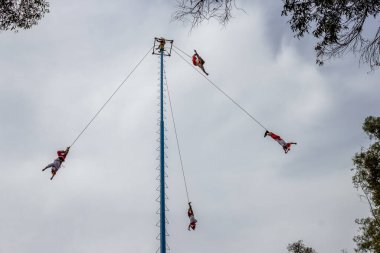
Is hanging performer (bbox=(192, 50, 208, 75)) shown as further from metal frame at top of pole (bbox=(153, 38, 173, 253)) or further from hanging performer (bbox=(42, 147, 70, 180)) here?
hanging performer (bbox=(42, 147, 70, 180))

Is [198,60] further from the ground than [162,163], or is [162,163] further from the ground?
[198,60]

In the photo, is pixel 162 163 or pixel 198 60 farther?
pixel 198 60

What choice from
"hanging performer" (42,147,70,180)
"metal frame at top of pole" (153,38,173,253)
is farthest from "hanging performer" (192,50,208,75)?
"hanging performer" (42,147,70,180)

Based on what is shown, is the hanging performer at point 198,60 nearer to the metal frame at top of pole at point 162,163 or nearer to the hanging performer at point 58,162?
the metal frame at top of pole at point 162,163

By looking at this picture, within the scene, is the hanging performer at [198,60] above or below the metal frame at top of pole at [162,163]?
above

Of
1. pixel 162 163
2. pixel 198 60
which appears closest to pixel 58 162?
pixel 162 163

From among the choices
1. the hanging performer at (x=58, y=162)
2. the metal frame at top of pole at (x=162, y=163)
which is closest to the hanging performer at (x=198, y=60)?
the metal frame at top of pole at (x=162, y=163)

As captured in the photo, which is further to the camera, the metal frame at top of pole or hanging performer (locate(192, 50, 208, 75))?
hanging performer (locate(192, 50, 208, 75))

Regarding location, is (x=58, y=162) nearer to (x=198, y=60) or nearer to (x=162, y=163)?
(x=162, y=163)

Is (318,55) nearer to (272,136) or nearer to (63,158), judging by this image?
(272,136)

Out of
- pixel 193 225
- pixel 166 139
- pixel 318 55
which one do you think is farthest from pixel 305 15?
pixel 193 225

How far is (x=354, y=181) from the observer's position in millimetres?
18094

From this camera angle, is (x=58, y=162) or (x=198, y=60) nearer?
(x=58, y=162)

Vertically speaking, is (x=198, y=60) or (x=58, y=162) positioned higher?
(x=198, y=60)
